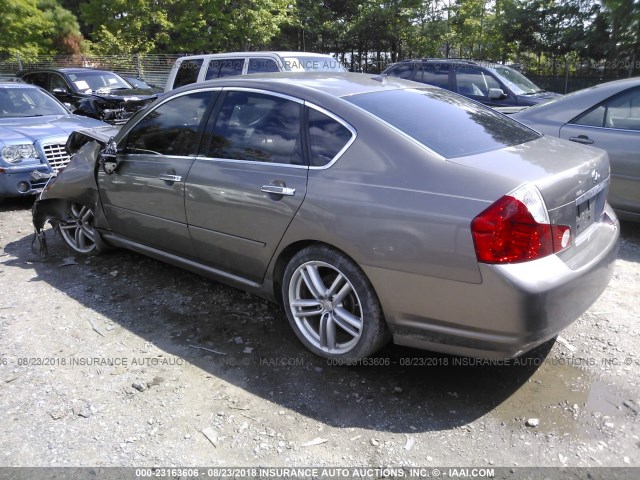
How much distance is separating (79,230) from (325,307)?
303 cm

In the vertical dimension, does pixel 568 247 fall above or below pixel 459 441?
above

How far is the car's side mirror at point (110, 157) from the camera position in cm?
438

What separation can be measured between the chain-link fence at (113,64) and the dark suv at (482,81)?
17618 mm

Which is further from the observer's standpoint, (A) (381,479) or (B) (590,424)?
(B) (590,424)

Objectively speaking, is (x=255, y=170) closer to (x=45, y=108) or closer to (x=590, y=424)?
(x=590, y=424)

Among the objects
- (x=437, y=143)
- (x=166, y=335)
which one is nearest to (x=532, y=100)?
(x=437, y=143)

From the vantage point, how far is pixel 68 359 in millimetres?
3402

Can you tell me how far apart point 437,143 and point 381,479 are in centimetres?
173

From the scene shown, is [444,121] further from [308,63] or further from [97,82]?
[97,82]

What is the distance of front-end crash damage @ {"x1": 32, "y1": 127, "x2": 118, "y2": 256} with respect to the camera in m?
4.71

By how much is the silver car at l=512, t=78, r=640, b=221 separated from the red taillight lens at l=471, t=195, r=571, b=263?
3.10m

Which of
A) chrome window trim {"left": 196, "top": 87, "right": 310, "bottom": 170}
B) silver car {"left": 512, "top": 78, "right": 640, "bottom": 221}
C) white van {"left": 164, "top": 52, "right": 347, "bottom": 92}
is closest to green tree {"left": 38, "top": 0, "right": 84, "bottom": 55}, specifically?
white van {"left": 164, "top": 52, "right": 347, "bottom": 92}

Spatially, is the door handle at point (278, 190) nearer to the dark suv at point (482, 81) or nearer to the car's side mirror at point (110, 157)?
the car's side mirror at point (110, 157)

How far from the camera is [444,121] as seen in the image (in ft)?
10.8
